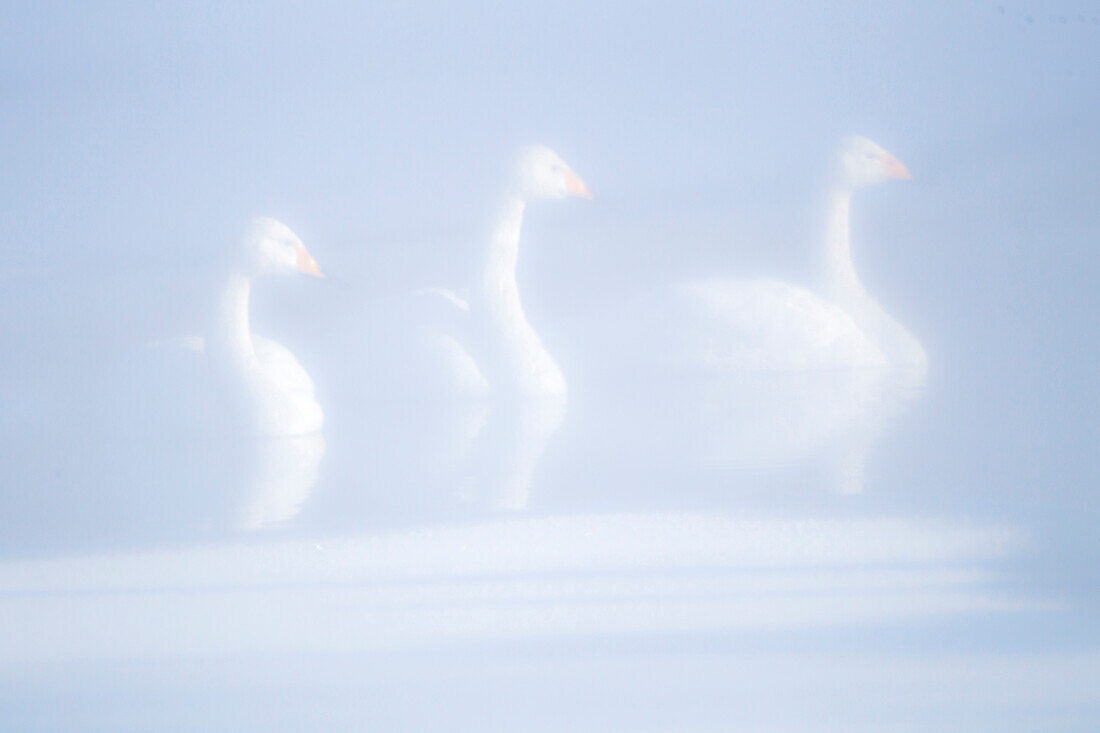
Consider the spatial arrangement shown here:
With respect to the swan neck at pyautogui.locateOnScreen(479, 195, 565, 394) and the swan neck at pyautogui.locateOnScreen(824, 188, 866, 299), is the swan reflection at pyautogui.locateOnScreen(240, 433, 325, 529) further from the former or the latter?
the swan neck at pyautogui.locateOnScreen(824, 188, 866, 299)

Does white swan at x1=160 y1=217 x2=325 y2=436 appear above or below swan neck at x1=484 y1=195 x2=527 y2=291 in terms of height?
below

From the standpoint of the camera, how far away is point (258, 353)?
2.20m

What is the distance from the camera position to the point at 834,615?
5.83ft

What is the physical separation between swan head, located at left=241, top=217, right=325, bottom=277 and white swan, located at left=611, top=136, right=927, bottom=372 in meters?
0.63

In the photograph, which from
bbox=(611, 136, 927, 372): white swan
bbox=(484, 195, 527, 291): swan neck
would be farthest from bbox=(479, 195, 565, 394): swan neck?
bbox=(611, 136, 927, 372): white swan

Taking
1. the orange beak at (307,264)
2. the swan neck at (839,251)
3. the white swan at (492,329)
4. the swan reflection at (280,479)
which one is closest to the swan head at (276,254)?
the orange beak at (307,264)

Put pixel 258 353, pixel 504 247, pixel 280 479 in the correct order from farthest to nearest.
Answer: pixel 504 247, pixel 258 353, pixel 280 479

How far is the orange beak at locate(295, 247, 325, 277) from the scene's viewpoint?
86.5 inches

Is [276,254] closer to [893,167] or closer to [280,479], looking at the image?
[280,479]

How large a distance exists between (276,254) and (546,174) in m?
0.55

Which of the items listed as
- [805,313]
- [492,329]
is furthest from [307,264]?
[805,313]

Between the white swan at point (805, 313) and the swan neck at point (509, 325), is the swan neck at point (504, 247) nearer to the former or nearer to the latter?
the swan neck at point (509, 325)

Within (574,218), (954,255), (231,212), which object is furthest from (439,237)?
(954,255)

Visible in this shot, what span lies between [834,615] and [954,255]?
895mm
